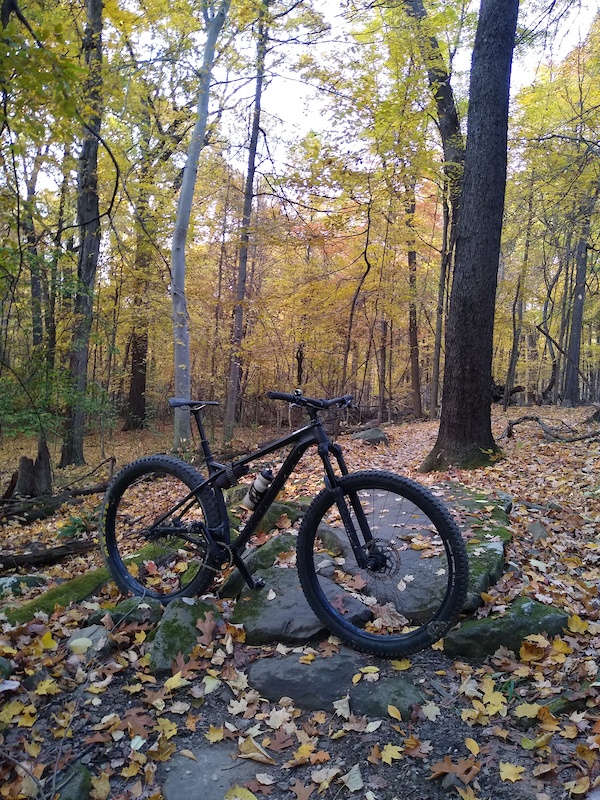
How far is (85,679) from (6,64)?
143 inches

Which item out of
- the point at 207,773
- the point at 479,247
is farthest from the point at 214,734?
the point at 479,247

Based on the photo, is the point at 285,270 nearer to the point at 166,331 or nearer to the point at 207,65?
the point at 166,331

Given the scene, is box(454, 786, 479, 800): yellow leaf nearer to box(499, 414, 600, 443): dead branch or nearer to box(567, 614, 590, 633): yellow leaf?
box(567, 614, 590, 633): yellow leaf

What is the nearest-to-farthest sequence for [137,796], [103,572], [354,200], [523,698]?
[137,796], [523,698], [103,572], [354,200]

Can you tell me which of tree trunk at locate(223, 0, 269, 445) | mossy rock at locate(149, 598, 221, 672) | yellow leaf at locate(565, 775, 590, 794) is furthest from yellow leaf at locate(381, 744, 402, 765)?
tree trunk at locate(223, 0, 269, 445)

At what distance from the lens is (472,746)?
6.54ft

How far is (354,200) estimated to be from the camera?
945 cm

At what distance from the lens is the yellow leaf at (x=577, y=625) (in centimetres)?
262

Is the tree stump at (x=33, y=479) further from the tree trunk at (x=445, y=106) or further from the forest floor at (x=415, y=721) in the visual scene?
the tree trunk at (x=445, y=106)

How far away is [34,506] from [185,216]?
5257 mm

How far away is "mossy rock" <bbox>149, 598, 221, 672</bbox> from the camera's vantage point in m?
2.64

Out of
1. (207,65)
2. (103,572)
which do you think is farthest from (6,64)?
(207,65)

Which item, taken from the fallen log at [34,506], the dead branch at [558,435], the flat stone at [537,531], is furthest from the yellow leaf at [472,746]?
the fallen log at [34,506]

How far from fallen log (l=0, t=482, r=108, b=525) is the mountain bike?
4.33 metres
